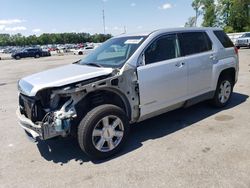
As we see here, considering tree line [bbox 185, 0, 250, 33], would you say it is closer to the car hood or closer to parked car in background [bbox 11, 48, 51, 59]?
parked car in background [bbox 11, 48, 51, 59]

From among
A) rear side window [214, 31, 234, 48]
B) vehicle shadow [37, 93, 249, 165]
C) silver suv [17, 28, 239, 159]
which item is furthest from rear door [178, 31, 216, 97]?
vehicle shadow [37, 93, 249, 165]

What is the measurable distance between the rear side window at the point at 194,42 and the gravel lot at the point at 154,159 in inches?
54.6

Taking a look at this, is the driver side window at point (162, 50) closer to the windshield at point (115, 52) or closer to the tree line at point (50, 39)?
the windshield at point (115, 52)

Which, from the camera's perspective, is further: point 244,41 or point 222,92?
point 244,41

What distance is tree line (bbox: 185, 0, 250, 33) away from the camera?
5604cm

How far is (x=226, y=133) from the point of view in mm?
4605

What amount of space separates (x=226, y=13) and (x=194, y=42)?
217 feet

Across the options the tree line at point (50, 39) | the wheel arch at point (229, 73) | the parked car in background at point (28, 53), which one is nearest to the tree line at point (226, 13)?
the parked car in background at point (28, 53)

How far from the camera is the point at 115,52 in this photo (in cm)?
491

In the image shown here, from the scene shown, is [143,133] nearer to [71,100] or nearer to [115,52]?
[115,52]

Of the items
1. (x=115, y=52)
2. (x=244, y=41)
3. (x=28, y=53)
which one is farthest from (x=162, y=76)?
(x=28, y=53)

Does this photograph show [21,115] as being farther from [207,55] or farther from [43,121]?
[207,55]

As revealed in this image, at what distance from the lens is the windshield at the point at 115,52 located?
4355 millimetres

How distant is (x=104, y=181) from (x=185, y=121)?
99.0 inches
